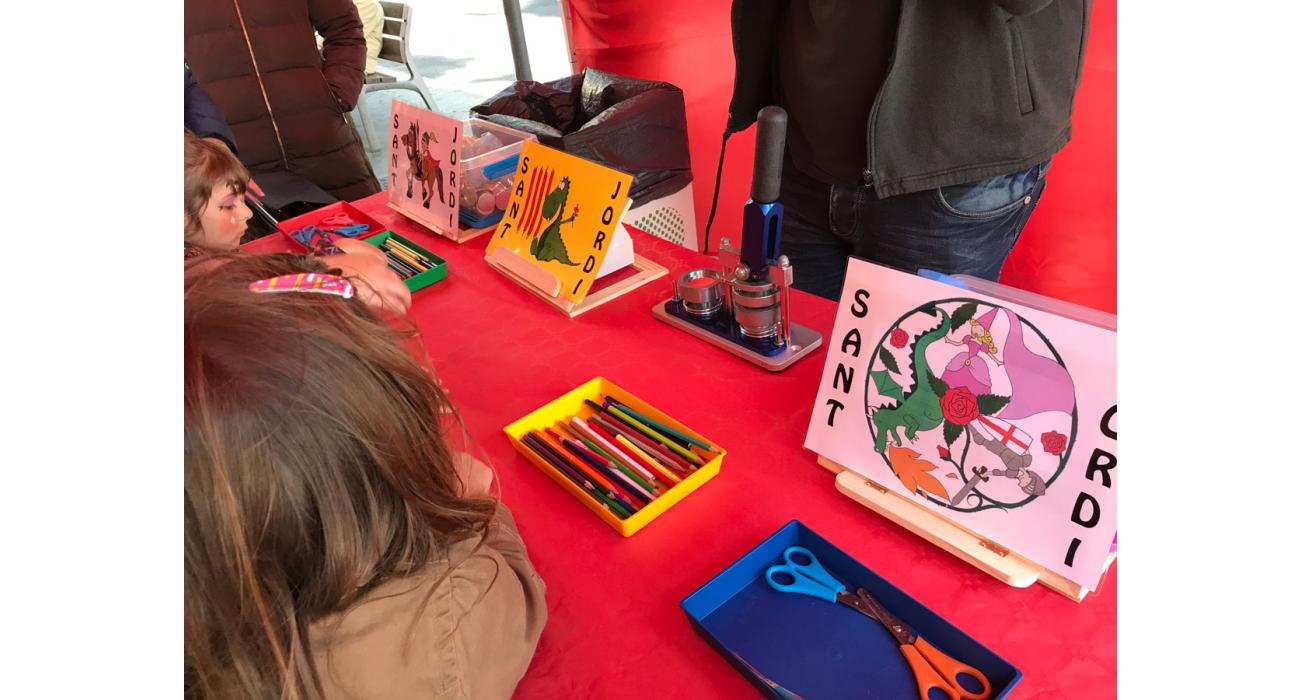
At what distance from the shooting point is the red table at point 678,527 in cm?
61

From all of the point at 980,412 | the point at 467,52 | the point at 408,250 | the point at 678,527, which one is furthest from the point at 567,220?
the point at 467,52

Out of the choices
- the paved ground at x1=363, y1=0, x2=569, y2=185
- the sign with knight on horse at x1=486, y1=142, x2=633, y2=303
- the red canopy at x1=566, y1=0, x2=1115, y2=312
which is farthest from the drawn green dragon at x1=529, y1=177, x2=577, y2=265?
the paved ground at x1=363, y1=0, x2=569, y2=185

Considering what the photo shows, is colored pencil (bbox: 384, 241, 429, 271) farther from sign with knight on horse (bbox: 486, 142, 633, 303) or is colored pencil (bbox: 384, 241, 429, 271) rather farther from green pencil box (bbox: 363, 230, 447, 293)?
sign with knight on horse (bbox: 486, 142, 633, 303)

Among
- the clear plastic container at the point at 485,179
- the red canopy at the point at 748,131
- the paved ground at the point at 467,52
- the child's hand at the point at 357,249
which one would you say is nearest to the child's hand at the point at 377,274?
the child's hand at the point at 357,249

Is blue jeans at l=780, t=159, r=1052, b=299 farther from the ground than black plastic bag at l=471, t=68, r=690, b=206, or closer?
farther from the ground

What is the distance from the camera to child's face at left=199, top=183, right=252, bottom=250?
1.36m

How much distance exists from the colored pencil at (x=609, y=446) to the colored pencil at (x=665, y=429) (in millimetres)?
50

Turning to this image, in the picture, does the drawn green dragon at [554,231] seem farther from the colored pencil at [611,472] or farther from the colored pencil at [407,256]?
the colored pencil at [611,472]

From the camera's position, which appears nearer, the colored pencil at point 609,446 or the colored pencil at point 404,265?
the colored pencil at point 609,446

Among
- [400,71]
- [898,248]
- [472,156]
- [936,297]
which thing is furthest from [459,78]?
[936,297]

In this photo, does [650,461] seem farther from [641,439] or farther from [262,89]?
[262,89]

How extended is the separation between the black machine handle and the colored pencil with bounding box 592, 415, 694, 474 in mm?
331

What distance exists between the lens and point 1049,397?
637 mm

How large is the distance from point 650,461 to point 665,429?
50mm
